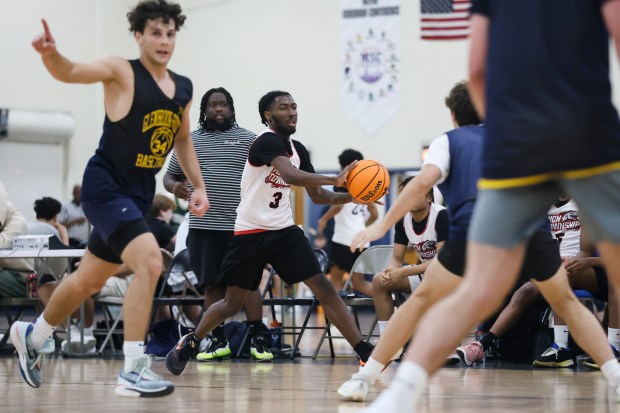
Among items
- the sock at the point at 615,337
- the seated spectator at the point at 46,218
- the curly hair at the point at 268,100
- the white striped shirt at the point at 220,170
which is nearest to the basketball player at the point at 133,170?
the curly hair at the point at 268,100

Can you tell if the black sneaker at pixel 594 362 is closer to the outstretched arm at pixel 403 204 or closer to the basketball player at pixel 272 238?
the basketball player at pixel 272 238

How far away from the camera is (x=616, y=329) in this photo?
7.50 meters

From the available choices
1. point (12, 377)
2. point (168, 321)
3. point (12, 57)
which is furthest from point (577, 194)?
point (12, 57)

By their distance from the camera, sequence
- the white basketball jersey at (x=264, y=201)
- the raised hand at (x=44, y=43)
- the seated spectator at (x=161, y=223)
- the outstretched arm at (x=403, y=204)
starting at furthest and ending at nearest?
the seated spectator at (x=161, y=223) → the white basketball jersey at (x=264, y=201) → the raised hand at (x=44, y=43) → the outstretched arm at (x=403, y=204)

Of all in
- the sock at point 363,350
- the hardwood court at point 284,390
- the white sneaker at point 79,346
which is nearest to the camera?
the hardwood court at point 284,390

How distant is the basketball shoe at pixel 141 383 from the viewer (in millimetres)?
4812

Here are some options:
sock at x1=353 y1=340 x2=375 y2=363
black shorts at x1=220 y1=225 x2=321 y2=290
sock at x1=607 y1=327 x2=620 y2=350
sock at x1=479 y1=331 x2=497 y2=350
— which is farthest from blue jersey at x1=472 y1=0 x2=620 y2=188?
sock at x1=479 y1=331 x2=497 y2=350

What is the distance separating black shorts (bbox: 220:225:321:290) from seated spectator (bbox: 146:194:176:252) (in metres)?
3.04

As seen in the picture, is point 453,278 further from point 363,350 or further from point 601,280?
point 601,280

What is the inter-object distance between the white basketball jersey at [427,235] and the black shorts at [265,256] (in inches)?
49.1

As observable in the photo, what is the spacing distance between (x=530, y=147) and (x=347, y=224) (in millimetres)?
9653

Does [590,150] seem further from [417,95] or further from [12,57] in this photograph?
[12,57]

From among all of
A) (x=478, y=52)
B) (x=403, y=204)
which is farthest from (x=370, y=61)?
(x=478, y=52)

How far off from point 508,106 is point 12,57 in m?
16.7
